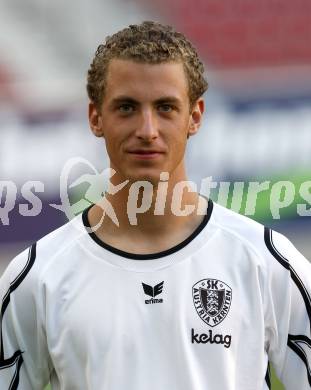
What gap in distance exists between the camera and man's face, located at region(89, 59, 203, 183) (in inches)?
96.2

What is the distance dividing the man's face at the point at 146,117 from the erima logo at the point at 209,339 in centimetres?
42

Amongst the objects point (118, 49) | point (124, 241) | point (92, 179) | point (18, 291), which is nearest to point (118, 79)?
point (118, 49)

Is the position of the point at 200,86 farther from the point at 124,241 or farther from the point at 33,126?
the point at 33,126

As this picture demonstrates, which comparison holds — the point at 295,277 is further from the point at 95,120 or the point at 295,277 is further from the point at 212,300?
the point at 95,120

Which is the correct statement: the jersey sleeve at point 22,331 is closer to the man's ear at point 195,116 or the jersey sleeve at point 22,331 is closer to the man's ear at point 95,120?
the man's ear at point 95,120

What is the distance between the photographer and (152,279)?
8.48 feet

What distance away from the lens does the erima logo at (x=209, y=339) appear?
8.25 feet

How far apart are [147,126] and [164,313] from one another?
493 mm

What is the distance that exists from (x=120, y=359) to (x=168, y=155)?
53cm

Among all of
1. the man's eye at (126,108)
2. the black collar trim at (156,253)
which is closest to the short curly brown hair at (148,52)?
the man's eye at (126,108)

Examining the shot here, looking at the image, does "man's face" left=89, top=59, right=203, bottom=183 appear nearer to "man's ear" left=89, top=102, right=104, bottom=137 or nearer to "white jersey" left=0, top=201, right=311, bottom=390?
"man's ear" left=89, top=102, right=104, bottom=137

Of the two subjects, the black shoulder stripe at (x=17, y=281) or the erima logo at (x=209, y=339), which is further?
the black shoulder stripe at (x=17, y=281)

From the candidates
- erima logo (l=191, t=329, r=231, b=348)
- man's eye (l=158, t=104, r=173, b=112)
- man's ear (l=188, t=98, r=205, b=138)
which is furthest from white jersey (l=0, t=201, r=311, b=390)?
man's eye (l=158, t=104, r=173, b=112)

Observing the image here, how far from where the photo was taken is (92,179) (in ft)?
21.1
